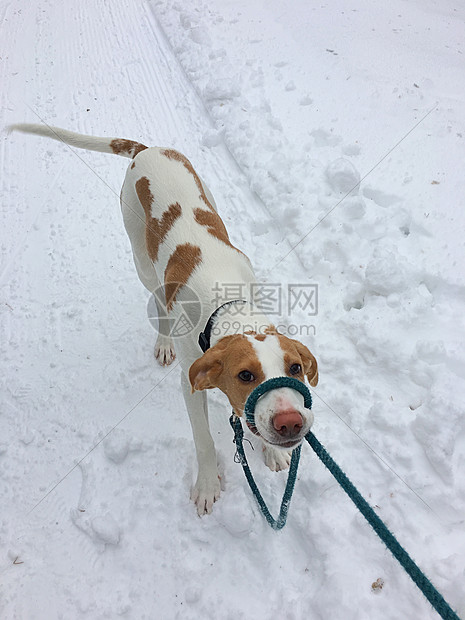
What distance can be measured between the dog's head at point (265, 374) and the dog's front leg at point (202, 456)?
0.43 m

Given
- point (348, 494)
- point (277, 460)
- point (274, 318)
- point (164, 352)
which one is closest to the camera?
point (348, 494)

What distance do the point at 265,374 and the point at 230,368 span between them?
159 mm

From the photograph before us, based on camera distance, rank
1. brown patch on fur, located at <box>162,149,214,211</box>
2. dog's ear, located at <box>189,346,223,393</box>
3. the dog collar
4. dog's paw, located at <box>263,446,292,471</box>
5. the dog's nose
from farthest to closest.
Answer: brown patch on fur, located at <box>162,149,214,211</box> < dog's paw, located at <box>263,446,292,471</box> < the dog collar < dog's ear, located at <box>189,346,223,393</box> < the dog's nose

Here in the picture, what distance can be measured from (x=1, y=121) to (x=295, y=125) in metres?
3.33

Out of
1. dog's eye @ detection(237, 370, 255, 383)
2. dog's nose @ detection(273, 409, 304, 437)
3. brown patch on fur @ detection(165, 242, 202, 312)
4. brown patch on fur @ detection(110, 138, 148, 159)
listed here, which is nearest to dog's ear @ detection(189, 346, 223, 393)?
dog's eye @ detection(237, 370, 255, 383)

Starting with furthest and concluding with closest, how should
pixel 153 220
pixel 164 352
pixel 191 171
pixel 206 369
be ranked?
pixel 164 352 < pixel 191 171 < pixel 153 220 < pixel 206 369

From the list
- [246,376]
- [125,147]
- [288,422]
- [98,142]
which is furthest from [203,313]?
[98,142]

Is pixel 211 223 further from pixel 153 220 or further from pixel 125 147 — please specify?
pixel 125 147

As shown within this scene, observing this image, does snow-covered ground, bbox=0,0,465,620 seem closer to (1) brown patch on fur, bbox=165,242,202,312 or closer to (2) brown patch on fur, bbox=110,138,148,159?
(1) brown patch on fur, bbox=165,242,202,312

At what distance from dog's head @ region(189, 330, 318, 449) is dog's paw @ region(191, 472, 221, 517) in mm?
704

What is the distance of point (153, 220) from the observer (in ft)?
8.46

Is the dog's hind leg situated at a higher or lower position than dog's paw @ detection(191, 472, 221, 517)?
higher

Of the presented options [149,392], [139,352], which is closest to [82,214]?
[139,352]

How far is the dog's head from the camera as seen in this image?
1.56 meters
